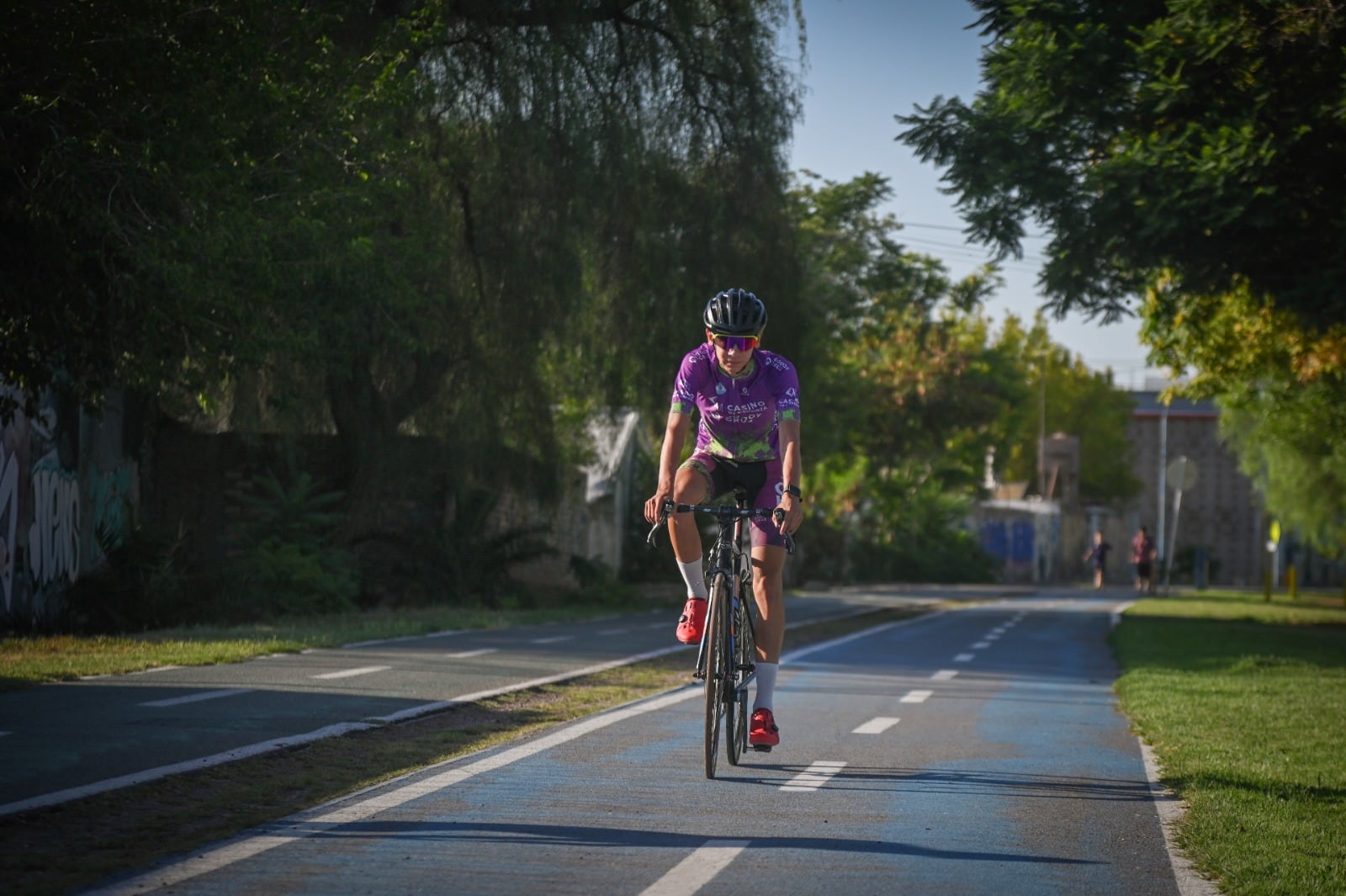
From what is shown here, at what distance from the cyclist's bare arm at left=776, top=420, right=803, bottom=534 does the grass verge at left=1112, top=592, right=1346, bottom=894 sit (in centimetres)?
214

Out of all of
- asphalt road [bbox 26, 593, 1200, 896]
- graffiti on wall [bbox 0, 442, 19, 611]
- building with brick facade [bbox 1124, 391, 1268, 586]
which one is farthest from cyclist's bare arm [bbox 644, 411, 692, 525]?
building with brick facade [bbox 1124, 391, 1268, 586]

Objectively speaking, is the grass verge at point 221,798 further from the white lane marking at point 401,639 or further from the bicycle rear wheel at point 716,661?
the white lane marking at point 401,639

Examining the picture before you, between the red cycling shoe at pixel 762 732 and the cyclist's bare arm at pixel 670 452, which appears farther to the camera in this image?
the red cycling shoe at pixel 762 732

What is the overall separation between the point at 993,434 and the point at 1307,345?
120ft

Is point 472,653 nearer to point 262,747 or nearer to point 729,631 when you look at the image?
point 262,747

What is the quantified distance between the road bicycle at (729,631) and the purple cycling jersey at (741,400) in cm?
25

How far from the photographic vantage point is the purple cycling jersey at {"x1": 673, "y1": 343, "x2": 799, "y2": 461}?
7750mm

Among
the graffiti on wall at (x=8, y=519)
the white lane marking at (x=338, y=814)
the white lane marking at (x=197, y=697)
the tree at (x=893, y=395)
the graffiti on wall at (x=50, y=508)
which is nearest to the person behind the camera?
the white lane marking at (x=338, y=814)

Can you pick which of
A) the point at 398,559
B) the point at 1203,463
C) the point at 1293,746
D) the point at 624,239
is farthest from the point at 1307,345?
the point at 1203,463

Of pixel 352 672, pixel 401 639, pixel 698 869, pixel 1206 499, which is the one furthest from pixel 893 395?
pixel 1206 499

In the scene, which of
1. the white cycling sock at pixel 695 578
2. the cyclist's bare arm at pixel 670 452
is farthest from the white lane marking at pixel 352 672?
the cyclist's bare arm at pixel 670 452

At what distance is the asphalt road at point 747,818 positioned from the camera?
5.38 metres

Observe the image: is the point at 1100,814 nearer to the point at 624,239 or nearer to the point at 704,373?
the point at 704,373

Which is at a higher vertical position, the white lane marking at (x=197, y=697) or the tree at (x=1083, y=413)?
the tree at (x=1083, y=413)
